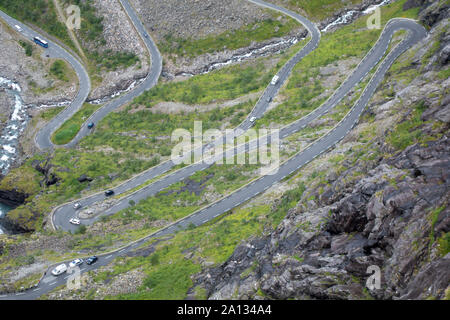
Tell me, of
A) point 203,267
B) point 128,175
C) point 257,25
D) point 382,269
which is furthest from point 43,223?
point 257,25

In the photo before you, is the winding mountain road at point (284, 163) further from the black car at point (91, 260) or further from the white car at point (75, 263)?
the white car at point (75, 263)

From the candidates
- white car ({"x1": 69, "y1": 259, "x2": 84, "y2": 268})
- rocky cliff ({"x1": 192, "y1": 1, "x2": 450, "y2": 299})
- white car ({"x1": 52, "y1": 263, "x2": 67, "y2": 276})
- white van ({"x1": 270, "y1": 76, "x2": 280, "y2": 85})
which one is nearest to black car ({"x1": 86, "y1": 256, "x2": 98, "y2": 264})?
white car ({"x1": 69, "y1": 259, "x2": 84, "y2": 268})


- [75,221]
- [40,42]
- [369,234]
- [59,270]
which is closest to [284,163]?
[75,221]

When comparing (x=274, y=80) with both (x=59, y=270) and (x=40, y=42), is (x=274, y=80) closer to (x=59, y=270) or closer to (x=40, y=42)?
(x=59, y=270)

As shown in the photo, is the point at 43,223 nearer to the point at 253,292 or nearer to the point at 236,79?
the point at 253,292

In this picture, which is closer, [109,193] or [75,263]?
[75,263]

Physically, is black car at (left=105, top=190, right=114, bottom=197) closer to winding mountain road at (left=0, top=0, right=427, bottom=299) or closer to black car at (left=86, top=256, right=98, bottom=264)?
winding mountain road at (left=0, top=0, right=427, bottom=299)

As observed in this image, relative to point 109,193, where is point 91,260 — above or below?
below

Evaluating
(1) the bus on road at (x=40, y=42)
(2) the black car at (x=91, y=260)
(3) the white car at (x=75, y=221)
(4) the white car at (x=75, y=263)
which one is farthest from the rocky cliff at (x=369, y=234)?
(1) the bus on road at (x=40, y=42)
